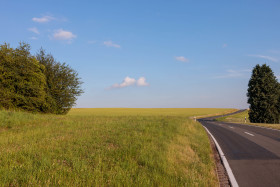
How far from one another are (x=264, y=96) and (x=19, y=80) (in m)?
42.5

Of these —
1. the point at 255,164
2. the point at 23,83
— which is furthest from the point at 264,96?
the point at 23,83

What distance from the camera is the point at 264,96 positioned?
37.7 meters

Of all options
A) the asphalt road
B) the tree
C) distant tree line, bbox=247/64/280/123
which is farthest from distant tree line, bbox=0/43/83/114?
distant tree line, bbox=247/64/280/123

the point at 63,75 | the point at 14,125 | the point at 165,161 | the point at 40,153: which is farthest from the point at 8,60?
the point at 165,161

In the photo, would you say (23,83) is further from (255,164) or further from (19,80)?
(255,164)

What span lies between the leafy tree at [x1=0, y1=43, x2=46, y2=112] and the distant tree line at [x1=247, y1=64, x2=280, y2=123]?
39086 millimetres

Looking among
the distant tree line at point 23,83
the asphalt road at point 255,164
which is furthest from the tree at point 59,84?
the asphalt road at point 255,164

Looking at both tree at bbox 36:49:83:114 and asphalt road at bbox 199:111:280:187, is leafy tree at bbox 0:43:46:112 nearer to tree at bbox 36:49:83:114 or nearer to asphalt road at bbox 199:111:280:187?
tree at bbox 36:49:83:114

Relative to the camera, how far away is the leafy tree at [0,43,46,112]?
2231cm

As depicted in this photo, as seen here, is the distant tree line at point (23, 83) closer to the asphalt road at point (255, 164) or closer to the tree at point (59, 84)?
the tree at point (59, 84)

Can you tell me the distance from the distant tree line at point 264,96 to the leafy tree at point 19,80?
3909 centimetres

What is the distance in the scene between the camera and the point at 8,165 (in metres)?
5.46

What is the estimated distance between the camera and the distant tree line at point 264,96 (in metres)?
37.5

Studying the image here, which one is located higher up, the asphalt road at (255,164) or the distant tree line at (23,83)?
the distant tree line at (23,83)
